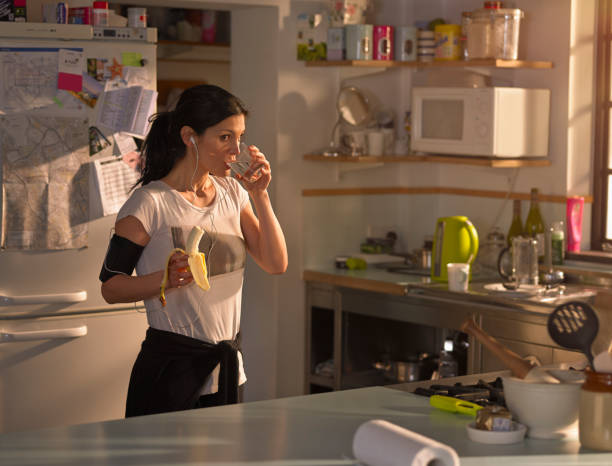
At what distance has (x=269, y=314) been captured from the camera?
4.56 meters

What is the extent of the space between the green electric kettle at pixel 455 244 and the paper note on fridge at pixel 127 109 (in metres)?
1.28

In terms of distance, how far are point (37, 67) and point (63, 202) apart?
499 mm

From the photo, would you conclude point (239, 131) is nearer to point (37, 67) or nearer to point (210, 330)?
point (210, 330)

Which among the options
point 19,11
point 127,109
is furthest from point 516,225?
point 19,11

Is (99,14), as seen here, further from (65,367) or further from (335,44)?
(65,367)

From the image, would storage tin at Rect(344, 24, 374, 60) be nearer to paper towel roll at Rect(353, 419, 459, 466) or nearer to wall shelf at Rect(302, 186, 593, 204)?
wall shelf at Rect(302, 186, 593, 204)

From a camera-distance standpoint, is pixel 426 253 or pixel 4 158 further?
pixel 426 253

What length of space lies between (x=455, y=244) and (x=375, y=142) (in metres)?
0.71

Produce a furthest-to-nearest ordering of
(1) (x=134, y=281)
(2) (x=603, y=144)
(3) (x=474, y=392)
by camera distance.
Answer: (2) (x=603, y=144) → (1) (x=134, y=281) → (3) (x=474, y=392)

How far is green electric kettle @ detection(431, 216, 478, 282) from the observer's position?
411 cm

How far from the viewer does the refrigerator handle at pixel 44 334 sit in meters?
3.63

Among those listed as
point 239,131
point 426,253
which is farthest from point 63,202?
point 426,253

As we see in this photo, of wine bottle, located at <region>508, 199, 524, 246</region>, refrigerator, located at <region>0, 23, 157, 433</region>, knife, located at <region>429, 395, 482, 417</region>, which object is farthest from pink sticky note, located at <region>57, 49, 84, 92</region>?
knife, located at <region>429, 395, 482, 417</region>

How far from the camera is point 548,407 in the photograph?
2.01m
